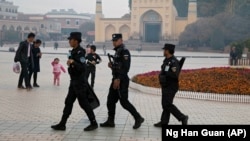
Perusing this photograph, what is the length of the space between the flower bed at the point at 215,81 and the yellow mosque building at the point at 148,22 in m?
51.7

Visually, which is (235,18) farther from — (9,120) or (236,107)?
(9,120)

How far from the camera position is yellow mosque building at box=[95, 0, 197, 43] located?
208 ft

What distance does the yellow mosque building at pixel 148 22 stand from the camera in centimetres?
6353

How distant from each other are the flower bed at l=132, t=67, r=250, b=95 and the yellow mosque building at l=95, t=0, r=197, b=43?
5171cm

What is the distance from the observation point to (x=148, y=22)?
6531 centimetres

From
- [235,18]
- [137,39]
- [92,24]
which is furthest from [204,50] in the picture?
[92,24]

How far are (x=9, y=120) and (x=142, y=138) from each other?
9.24 feet

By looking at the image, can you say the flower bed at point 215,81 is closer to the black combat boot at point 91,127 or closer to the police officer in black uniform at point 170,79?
the police officer in black uniform at point 170,79

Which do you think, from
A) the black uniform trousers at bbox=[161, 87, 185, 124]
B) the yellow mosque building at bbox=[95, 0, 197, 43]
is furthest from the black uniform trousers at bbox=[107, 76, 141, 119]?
the yellow mosque building at bbox=[95, 0, 197, 43]

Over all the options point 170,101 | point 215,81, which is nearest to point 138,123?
point 170,101

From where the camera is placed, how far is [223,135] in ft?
13.8

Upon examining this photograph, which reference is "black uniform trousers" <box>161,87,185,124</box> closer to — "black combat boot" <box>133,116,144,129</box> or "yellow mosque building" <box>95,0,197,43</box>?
"black combat boot" <box>133,116,144,129</box>

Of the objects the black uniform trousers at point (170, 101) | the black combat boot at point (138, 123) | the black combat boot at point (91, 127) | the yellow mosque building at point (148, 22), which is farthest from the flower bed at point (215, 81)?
the yellow mosque building at point (148, 22)

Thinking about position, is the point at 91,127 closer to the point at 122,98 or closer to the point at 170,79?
the point at 122,98
